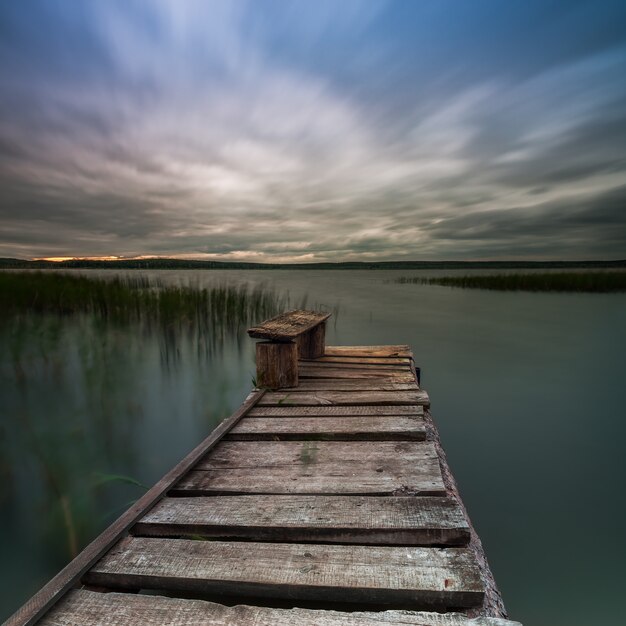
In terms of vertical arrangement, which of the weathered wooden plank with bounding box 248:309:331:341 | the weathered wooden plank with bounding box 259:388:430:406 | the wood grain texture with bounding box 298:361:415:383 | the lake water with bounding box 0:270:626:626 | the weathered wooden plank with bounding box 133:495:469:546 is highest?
the weathered wooden plank with bounding box 248:309:331:341

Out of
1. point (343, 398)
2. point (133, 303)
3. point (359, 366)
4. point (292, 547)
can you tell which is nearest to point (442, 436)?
point (359, 366)

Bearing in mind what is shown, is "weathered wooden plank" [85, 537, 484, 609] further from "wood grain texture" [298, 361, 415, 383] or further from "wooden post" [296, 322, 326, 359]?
"wooden post" [296, 322, 326, 359]

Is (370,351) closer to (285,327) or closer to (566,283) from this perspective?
(285,327)

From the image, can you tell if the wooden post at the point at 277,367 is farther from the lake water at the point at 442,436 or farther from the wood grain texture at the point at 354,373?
the lake water at the point at 442,436

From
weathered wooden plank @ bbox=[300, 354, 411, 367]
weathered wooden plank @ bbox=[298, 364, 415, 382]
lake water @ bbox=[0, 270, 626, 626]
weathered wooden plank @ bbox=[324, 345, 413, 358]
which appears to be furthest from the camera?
weathered wooden plank @ bbox=[324, 345, 413, 358]

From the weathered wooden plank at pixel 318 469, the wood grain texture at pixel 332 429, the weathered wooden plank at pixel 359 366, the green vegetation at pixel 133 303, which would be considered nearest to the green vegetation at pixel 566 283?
the green vegetation at pixel 133 303

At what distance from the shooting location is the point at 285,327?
145 inches

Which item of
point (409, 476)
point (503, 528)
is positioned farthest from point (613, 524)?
point (409, 476)

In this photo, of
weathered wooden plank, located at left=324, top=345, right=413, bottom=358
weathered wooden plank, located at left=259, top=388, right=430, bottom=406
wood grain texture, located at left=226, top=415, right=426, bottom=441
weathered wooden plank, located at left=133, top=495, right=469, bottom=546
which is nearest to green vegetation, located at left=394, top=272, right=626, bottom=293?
weathered wooden plank, located at left=324, top=345, right=413, bottom=358

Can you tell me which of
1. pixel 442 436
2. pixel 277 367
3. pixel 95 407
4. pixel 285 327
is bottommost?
pixel 442 436

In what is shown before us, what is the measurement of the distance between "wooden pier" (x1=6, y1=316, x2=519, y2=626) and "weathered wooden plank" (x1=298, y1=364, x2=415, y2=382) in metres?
1.49

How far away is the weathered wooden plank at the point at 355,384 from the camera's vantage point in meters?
3.61

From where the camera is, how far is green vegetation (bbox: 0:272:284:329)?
818 cm

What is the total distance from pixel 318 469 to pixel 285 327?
1.75 meters
